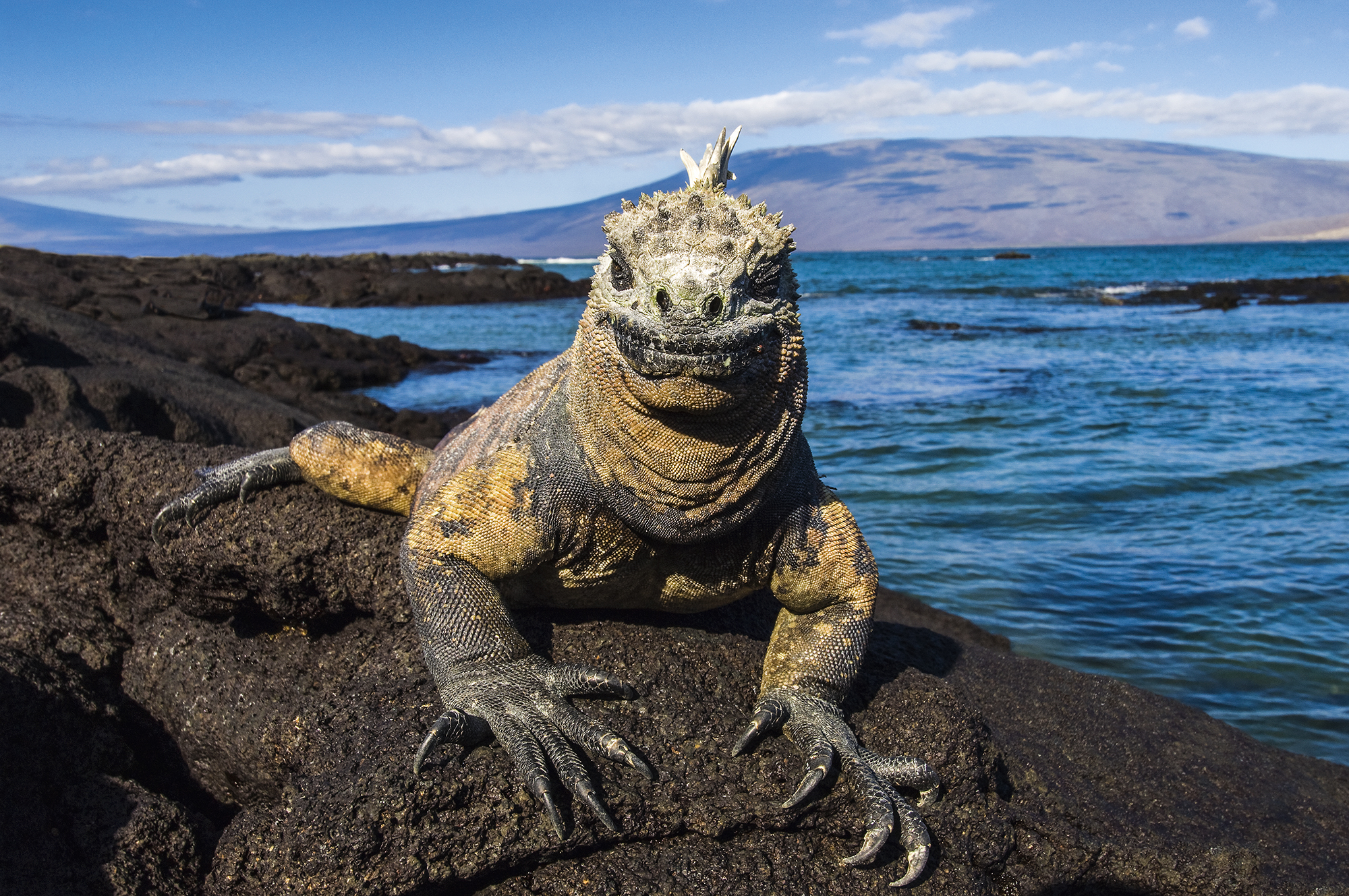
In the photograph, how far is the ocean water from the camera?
254 inches

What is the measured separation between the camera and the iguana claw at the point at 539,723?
106 inches

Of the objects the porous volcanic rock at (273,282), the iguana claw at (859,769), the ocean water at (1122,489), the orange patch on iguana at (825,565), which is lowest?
the ocean water at (1122,489)

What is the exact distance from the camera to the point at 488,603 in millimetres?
3199

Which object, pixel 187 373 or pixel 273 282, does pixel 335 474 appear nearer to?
pixel 187 373

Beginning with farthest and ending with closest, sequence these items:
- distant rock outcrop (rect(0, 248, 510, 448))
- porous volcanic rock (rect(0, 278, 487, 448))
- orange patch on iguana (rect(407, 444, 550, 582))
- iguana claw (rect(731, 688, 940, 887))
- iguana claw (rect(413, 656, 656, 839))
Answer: distant rock outcrop (rect(0, 248, 510, 448))
porous volcanic rock (rect(0, 278, 487, 448))
orange patch on iguana (rect(407, 444, 550, 582))
iguana claw (rect(731, 688, 940, 887))
iguana claw (rect(413, 656, 656, 839))

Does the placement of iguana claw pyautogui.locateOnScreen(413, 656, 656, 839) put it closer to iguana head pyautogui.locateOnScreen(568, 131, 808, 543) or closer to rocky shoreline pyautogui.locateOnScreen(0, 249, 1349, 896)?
rocky shoreline pyautogui.locateOnScreen(0, 249, 1349, 896)

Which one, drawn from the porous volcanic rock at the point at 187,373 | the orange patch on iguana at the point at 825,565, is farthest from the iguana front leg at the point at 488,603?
the porous volcanic rock at the point at 187,373

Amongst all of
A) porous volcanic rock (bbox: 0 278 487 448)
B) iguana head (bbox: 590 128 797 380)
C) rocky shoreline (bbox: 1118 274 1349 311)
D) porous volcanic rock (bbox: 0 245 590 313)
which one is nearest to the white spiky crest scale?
iguana head (bbox: 590 128 797 380)

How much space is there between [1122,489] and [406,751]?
9.31 m

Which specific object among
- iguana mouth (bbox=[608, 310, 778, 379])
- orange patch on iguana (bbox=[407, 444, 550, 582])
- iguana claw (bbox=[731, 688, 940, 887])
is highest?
iguana mouth (bbox=[608, 310, 778, 379])

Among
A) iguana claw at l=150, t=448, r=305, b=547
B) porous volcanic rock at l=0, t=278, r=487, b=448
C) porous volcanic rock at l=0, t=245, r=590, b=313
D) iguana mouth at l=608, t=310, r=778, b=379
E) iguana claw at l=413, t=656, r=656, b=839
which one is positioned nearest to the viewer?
iguana mouth at l=608, t=310, r=778, b=379

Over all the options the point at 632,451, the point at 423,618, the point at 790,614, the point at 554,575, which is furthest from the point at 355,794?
the point at 790,614

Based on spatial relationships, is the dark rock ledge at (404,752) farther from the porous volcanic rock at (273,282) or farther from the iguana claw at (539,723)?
the porous volcanic rock at (273,282)

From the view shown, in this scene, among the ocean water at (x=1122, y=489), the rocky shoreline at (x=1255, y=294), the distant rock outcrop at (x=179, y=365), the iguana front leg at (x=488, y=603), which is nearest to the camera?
the iguana front leg at (x=488, y=603)
